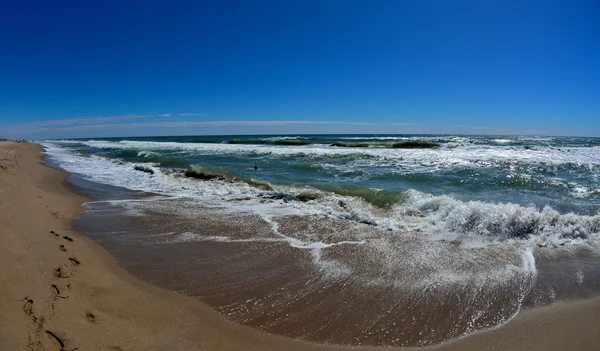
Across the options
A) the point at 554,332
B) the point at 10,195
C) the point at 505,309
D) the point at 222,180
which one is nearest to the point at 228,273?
the point at 505,309

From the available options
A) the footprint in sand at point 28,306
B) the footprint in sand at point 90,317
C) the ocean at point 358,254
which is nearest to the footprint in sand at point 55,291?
the footprint in sand at point 28,306

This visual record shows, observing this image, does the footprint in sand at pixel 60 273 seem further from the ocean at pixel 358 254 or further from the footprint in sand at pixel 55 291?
the ocean at pixel 358 254

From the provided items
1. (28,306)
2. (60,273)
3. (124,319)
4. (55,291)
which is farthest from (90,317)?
(60,273)

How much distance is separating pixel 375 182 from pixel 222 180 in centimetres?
573

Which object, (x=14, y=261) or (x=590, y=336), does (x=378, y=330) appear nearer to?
(x=590, y=336)

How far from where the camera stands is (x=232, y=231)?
5.83 m

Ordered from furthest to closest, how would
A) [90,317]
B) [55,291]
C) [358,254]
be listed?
[358,254]
[55,291]
[90,317]

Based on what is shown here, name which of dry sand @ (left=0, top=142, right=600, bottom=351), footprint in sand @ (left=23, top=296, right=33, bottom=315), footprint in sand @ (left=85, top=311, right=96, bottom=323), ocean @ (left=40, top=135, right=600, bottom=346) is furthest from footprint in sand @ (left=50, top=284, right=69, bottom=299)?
ocean @ (left=40, top=135, right=600, bottom=346)

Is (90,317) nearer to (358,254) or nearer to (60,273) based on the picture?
(60,273)

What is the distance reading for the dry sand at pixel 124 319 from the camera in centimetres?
264

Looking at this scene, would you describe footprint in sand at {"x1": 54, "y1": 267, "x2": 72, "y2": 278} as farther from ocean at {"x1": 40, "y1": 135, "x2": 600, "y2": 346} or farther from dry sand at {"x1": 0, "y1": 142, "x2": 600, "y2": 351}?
ocean at {"x1": 40, "y1": 135, "x2": 600, "y2": 346}

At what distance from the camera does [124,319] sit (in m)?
2.96

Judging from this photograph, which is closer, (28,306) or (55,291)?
(28,306)

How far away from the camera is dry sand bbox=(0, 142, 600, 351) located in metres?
2.64
